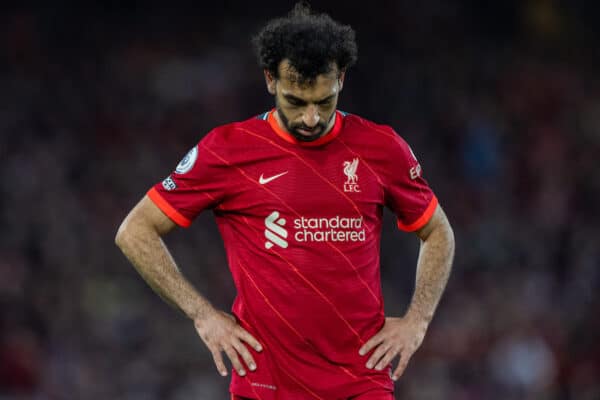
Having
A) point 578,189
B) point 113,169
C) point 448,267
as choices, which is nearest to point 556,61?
point 578,189

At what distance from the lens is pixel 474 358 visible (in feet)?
Answer: 29.5

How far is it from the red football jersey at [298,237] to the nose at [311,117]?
161 millimetres

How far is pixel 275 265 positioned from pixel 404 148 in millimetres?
677

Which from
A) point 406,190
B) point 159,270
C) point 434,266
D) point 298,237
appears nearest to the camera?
point 298,237

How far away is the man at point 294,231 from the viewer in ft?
11.5

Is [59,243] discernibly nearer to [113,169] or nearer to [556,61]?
[113,169]

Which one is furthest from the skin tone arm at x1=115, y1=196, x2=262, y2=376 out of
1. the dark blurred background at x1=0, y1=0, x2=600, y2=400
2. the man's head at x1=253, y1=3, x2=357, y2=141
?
the dark blurred background at x1=0, y1=0, x2=600, y2=400

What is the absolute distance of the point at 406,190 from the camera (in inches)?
147

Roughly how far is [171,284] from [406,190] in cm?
98

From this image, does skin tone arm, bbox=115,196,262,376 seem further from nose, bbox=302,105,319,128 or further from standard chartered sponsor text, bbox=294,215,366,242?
nose, bbox=302,105,319,128

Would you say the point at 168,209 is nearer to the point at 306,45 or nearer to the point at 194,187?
the point at 194,187

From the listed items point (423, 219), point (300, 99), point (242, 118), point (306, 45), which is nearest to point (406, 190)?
point (423, 219)

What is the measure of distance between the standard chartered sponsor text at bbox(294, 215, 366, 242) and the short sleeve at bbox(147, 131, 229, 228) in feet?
1.07

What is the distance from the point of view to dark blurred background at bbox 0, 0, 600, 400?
8672mm
